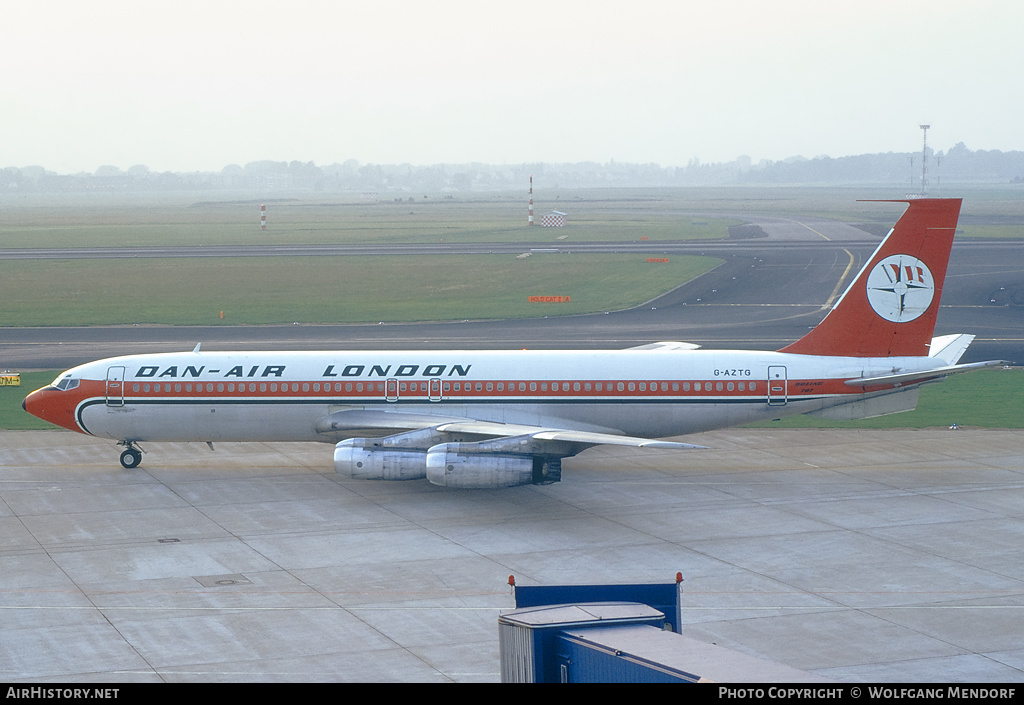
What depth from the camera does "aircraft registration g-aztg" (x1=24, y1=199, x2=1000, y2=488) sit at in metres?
37.8

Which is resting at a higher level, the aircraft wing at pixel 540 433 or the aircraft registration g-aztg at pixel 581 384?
the aircraft registration g-aztg at pixel 581 384

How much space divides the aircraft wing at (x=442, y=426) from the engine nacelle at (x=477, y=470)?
0.92m

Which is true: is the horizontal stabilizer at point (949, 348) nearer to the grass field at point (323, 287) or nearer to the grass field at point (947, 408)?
the grass field at point (947, 408)

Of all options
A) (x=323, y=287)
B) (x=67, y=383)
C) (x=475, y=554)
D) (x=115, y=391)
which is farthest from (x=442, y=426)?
(x=323, y=287)

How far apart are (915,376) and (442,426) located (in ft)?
48.9

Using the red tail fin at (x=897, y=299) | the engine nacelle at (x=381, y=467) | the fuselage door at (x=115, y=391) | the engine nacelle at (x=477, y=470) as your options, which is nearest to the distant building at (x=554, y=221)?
the red tail fin at (x=897, y=299)

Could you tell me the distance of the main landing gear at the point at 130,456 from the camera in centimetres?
4019

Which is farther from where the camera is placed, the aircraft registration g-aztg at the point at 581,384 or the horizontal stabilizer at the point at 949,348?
the horizontal stabilizer at the point at 949,348

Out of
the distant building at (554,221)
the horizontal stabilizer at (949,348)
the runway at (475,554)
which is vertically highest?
the distant building at (554,221)

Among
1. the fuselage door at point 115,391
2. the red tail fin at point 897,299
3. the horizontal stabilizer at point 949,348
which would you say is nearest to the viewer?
the red tail fin at point 897,299

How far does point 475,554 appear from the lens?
30125 millimetres

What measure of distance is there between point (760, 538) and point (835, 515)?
11.3ft

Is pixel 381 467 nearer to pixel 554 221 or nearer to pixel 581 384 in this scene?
pixel 581 384

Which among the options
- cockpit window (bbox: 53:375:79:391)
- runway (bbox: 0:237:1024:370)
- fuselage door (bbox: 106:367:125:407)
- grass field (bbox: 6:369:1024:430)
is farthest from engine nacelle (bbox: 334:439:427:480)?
Answer: runway (bbox: 0:237:1024:370)
